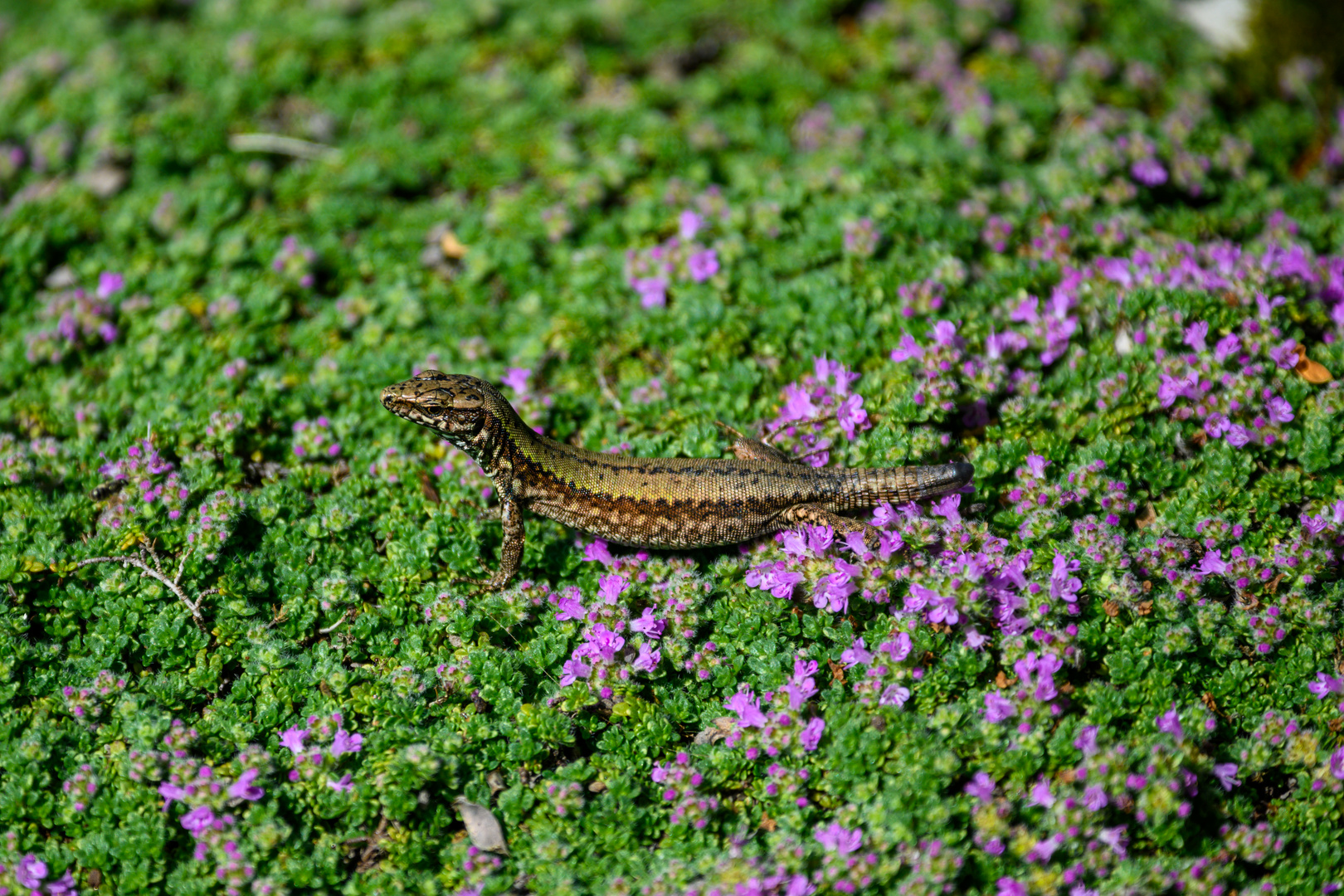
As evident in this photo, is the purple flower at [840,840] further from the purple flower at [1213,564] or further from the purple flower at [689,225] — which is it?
the purple flower at [689,225]

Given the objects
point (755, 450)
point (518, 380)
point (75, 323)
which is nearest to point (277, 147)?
point (75, 323)

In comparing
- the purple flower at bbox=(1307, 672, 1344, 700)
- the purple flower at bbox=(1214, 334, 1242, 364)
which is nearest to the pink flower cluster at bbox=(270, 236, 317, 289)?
the purple flower at bbox=(1214, 334, 1242, 364)

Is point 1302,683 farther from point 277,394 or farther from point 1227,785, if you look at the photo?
point 277,394

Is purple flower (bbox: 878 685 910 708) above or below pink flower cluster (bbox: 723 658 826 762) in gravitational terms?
above

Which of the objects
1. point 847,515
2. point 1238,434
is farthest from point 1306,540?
point 847,515

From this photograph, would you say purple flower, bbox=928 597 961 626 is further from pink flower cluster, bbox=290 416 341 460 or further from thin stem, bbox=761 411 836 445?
pink flower cluster, bbox=290 416 341 460

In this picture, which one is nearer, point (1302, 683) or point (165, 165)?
point (1302, 683)
